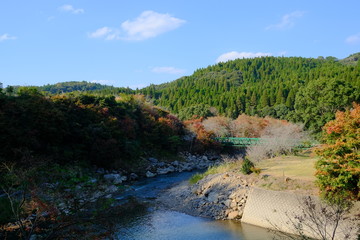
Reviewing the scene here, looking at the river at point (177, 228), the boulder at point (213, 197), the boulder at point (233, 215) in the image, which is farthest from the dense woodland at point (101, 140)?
the boulder at point (213, 197)

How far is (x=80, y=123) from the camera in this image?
29172mm

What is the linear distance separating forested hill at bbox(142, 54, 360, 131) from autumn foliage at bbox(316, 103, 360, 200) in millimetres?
23088

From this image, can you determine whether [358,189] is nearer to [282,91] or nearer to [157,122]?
[157,122]

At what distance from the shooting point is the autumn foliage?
41.2 ft

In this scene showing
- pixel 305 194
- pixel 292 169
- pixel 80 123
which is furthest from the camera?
pixel 80 123

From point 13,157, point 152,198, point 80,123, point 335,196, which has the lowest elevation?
point 152,198

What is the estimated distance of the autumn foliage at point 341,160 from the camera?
12.5 m

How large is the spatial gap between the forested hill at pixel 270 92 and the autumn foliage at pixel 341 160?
23.1 meters

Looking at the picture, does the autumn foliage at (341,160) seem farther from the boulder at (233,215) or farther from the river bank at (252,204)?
the boulder at (233,215)

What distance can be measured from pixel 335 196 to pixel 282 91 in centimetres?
6588

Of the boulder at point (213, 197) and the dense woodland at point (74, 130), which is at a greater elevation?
the dense woodland at point (74, 130)

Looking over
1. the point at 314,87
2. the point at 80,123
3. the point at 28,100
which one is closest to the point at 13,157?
A: the point at 28,100

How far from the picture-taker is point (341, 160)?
12.9 m

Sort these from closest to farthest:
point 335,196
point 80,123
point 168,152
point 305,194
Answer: point 335,196
point 305,194
point 80,123
point 168,152
